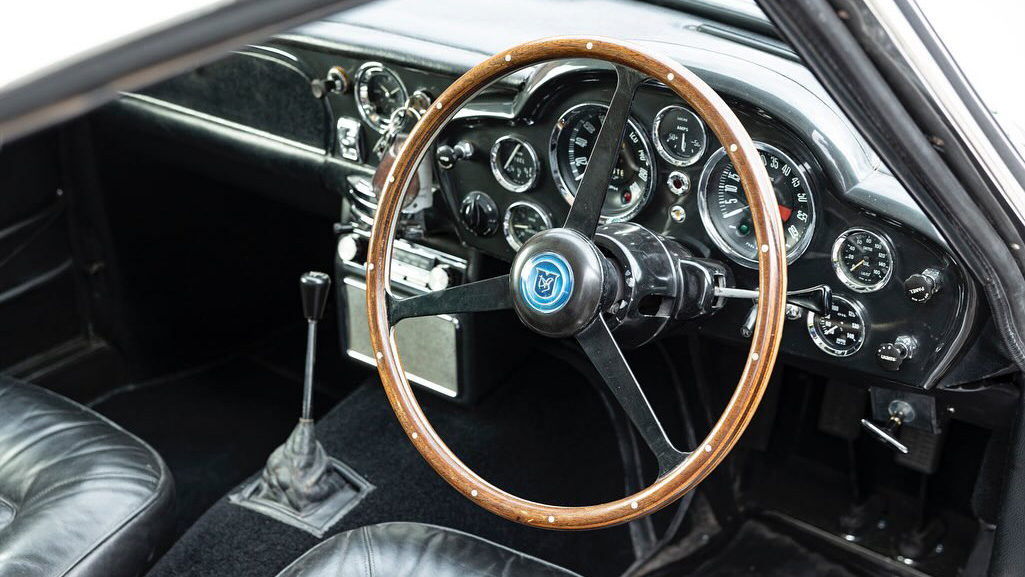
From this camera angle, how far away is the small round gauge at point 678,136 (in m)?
1.61

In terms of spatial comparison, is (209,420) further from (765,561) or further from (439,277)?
(765,561)

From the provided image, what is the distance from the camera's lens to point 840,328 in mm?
1659

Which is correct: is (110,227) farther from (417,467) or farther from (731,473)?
(731,473)

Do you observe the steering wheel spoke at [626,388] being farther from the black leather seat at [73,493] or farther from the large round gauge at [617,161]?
the black leather seat at [73,493]

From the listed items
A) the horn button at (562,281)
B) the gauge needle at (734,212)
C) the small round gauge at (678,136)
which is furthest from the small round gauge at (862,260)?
the horn button at (562,281)

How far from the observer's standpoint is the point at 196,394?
2.94 meters

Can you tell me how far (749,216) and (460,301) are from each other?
48 cm

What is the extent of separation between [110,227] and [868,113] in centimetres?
221

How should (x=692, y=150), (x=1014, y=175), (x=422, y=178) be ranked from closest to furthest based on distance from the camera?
(x=1014, y=175) → (x=692, y=150) → (x=422, y=178)

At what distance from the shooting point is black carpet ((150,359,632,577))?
2.04 metres

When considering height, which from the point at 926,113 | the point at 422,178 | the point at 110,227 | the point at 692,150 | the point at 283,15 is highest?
the point at 283,15

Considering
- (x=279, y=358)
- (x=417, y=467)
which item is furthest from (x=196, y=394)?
(x=417, y=467)

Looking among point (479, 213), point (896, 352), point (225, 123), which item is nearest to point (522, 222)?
point (479, 213)

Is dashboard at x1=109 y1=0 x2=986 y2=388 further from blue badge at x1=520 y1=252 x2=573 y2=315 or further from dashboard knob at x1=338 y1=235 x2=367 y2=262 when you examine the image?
blue badge at x1=520 y1=252 x2=573 y2=315
